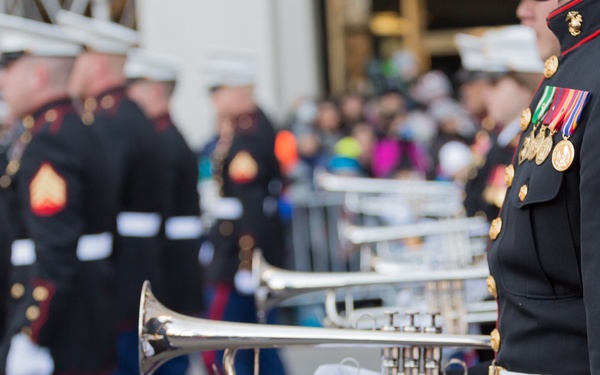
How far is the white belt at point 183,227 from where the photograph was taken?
560 cm

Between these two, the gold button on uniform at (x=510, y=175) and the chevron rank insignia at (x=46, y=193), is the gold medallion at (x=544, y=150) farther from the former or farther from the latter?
the chevron rank insignia at (x=46, y=193)

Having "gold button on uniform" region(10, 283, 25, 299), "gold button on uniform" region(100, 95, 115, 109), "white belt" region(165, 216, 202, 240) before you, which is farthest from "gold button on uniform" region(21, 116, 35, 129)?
"white belt" region(165, 216, 202, 240)

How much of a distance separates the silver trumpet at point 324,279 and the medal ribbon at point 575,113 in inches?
46.2

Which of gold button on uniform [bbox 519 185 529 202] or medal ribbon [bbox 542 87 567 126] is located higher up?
medal ribbon [bbox 542 87 567 126]

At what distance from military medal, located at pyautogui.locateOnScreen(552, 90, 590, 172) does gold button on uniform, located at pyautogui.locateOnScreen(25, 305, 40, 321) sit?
2.25 metres

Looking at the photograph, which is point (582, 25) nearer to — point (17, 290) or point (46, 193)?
point (46, 193)

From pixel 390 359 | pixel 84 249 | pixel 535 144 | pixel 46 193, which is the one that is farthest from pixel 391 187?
pixel 535 144

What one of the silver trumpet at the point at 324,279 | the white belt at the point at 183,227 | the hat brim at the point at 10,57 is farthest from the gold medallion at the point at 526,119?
the white belt at the point at 183,227

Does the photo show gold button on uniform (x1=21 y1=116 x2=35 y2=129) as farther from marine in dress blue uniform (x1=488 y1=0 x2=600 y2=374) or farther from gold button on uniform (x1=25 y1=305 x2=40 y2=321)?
marine in dress blue uniform (x1=488 y1=0 x2=600 y2=374)

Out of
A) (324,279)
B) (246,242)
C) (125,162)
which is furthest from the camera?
(246,242)

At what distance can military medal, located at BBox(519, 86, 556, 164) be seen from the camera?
218cm

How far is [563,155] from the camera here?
6.64 feet

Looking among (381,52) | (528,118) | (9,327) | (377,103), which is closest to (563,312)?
(528,118)

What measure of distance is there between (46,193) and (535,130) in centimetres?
214
